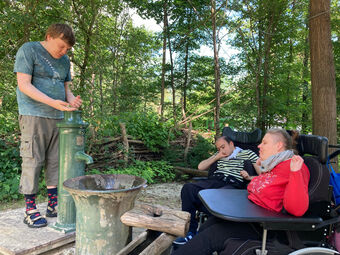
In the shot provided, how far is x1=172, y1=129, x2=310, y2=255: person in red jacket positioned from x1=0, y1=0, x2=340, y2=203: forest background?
333 centimetres

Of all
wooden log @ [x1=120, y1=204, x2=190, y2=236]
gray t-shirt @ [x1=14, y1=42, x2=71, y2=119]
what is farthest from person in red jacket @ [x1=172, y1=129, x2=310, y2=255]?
gray t-shirt @ [x1=14, y1=42, x2=71, y2=119]

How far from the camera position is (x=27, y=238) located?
7.13ft

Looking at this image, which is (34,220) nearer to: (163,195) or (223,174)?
(223,174)

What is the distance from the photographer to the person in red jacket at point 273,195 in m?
1.54

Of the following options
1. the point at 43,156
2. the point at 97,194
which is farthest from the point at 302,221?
the point at 43,156

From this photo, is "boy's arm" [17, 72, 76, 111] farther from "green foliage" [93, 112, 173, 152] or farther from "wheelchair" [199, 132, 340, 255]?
"green foliage" [93, 112, 173, 152]

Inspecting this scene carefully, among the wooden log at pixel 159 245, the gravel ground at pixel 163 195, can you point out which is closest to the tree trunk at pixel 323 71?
the gravel ground at pixel 163 195

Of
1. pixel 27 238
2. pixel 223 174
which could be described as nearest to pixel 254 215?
pixel 223 174

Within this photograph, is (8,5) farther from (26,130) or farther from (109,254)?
(109,254)

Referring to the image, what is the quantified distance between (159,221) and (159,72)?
8455mm

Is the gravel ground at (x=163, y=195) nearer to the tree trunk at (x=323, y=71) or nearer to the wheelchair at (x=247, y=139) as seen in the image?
the wheelchair at (x=247, y=139)

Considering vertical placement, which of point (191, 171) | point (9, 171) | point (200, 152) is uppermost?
point (200, 152)

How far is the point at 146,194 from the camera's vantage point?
15.2 ft

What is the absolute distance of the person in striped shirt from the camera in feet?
8.86
